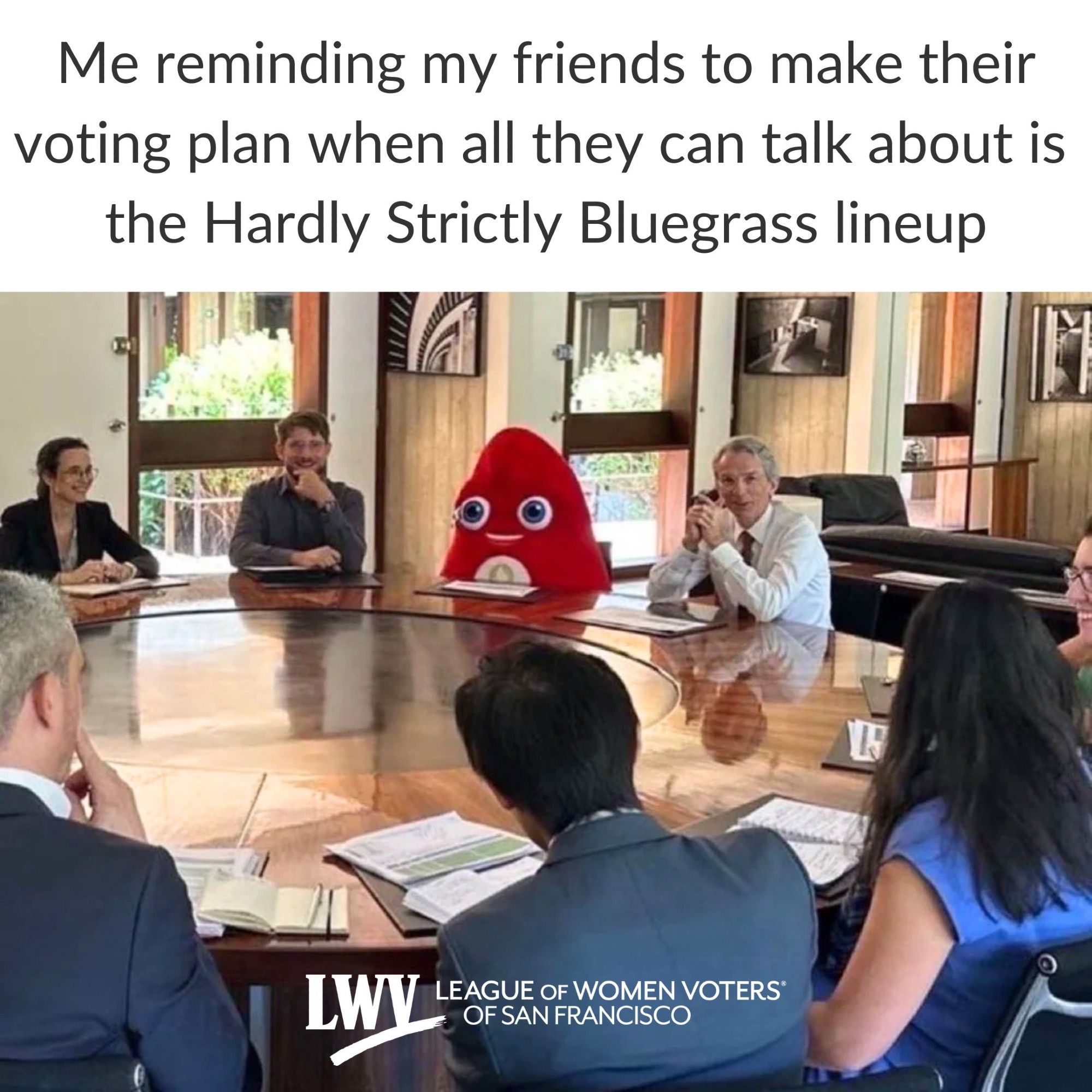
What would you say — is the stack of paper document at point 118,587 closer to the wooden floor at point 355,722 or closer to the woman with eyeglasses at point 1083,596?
the wooden floor at point 355,722

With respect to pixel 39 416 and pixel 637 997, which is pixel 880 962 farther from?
pixel 39 416

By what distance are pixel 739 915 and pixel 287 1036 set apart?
105 cm

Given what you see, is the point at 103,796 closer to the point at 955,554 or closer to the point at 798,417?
the point at 955,554

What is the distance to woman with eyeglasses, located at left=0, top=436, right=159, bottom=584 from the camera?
449 centimetres

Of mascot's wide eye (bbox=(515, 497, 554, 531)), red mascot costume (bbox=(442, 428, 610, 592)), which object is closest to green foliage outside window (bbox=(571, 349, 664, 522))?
red mascot costume (bbox=(442, 428, 610, 592))

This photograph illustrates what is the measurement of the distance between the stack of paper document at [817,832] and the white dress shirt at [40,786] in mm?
916

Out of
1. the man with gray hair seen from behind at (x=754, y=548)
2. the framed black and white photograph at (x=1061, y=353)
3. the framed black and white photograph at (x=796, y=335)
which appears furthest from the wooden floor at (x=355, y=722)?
the framed black and white photograph at (x=1061, y=353)

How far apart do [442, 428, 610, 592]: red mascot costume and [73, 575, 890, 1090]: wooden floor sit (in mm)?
435

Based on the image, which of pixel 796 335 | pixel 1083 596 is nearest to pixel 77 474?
pixel 1083 596

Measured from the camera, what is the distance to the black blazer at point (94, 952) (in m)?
1.43

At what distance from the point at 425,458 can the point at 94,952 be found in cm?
626

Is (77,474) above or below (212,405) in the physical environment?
below

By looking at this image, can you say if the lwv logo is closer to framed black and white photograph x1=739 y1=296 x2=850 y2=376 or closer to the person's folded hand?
the person's folded hand

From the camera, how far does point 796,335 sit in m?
8.65
